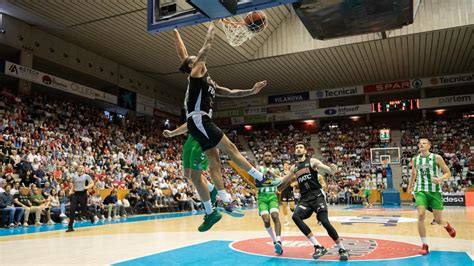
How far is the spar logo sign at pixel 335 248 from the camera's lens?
646 centimetres

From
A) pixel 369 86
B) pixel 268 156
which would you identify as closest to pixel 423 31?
pixel 369 86

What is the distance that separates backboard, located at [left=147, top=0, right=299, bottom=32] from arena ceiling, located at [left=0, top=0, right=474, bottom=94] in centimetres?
1127

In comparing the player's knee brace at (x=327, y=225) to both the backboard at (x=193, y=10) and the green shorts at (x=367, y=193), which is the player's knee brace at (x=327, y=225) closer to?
the backboard at (x=193, y=10)

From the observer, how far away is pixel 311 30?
916cm

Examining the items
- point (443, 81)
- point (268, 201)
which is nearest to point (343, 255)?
point (268, 201)

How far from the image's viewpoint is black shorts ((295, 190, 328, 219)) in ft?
21.6

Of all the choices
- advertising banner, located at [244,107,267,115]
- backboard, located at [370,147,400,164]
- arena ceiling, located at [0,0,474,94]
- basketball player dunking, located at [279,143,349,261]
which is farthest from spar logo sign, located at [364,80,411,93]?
basketball player dunking, located at [279,143,349,261]

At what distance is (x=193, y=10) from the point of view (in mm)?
6004

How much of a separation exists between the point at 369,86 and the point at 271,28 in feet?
44.8

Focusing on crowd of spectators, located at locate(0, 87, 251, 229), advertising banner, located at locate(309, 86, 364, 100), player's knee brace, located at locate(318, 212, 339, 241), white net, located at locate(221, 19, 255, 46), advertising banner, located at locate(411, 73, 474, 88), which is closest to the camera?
player's knee brace, located at locate(318, 212, 339, 241)

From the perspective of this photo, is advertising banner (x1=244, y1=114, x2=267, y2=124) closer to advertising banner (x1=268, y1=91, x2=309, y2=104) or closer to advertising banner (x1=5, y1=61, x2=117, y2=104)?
advertising banner (x1=268, y1=91, x2=309, y2=104)

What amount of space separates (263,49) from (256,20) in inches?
651

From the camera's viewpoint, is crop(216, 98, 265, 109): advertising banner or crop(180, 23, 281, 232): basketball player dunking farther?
crop(216, 98, 265, 109): advertising banner

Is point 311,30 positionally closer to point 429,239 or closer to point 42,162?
point 429,239
